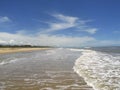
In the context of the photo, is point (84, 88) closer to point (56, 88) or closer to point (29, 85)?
point (56, 88)

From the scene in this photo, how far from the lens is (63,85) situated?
938 centimetres

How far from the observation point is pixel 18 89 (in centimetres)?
870

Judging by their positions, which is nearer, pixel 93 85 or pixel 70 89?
pixel 70 89

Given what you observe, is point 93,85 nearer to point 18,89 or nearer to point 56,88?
point 56,88

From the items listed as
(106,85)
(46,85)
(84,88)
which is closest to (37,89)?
(46,85)

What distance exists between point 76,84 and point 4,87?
11.1 feet

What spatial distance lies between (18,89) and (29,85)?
0.85m

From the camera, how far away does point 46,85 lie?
374 inches

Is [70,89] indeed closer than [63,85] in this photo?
Yes

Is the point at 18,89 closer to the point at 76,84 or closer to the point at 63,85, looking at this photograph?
the point at 63,85

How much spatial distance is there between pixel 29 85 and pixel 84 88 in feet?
8.65

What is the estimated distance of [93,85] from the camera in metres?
9.35

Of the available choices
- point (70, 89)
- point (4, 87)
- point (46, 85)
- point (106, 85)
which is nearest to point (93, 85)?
point (106, 85)

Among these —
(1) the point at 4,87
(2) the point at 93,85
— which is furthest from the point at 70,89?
(1) the point at 4,87
